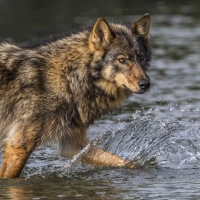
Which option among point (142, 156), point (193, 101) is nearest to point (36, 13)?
point (193, 101)

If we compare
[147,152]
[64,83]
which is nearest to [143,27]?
[64,83]

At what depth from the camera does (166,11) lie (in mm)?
25094

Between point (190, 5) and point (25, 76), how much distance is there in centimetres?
1718

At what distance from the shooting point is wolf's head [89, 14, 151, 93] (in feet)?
30.0

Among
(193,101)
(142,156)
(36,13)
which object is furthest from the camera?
(36,13)

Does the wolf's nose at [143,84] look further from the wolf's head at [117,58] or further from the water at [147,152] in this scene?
the water at [147,152]

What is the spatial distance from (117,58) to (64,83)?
730 millimetres

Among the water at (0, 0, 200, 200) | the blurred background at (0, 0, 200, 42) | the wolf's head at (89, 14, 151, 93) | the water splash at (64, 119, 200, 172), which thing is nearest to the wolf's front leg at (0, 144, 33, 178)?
the water at (0, 0, 200, 200)

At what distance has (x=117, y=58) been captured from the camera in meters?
9.21

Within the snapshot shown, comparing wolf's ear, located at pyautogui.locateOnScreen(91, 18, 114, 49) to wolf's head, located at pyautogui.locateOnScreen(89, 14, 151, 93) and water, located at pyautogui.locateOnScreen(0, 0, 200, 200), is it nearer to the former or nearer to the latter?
wolf's head, located at pyautogui.locateOnScreen(89, 14, 151, 93)

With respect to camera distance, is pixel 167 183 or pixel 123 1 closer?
pixel 167 183

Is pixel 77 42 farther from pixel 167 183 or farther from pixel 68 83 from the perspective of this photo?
pixel 167 183

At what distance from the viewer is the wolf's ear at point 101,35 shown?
922 cm

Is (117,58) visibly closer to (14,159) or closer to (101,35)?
(101,35)
